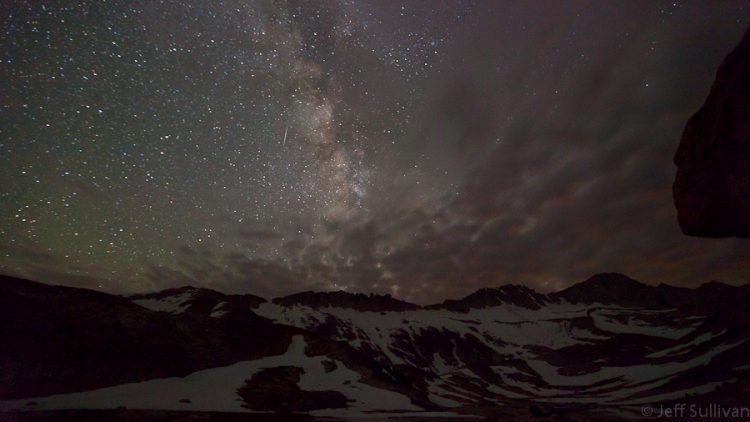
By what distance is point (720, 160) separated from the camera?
31234mm

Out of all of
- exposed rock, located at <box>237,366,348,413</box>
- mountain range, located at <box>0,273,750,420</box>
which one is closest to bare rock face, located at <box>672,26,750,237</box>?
mountain range, located at <box>0,273,750,420</box>

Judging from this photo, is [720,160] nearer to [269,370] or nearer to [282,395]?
[282,395]

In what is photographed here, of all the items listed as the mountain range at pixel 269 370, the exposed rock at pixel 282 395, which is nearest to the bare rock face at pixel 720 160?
the mountain range at pixel 269 370

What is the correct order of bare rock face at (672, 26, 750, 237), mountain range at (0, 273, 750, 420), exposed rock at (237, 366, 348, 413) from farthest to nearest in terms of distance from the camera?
exposed rock at (237, 366, 348, 413) → mountain range at (0, 273, 750, 420) → bare rock face at (672, 26, 750, 237)

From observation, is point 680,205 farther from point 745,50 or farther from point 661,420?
point 661,420

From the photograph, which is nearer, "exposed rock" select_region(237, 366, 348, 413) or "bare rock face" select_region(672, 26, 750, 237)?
"bare rock face" select_region(672, 26, 750, 237)

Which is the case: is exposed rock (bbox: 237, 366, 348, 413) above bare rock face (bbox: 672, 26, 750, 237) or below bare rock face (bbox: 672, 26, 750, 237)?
below

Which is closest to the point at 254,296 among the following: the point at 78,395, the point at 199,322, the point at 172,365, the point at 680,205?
the point at 199,322

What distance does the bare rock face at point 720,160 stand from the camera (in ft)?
95.0

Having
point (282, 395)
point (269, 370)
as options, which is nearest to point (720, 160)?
point (282, 395)

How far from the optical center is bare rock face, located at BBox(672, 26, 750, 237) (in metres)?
29.0

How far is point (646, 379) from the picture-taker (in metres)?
126

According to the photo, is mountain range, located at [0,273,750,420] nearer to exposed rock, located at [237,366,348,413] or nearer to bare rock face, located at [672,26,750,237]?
exposed rock, located at [237,366,348,413]

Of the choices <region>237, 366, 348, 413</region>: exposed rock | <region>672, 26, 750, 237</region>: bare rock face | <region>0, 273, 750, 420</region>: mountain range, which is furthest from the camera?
<region>237, 366, 348, 413</region>: exposed rock
